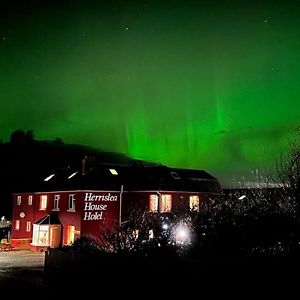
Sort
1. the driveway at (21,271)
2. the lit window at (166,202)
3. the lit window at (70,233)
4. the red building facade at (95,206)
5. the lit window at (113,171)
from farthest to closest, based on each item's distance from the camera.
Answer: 1. the lit window at (113,171)
2. the lit window at (166,202)
3. the lit window at (70,233)
4. the red building facade at (95,206)
5. the driveway at (21,271)

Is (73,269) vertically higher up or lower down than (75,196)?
lower down

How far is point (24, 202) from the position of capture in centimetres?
4866

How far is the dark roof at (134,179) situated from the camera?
42.5m

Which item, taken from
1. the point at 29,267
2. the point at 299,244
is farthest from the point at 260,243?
the point at 29,267

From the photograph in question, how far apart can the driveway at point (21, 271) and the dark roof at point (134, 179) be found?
746 centimetres

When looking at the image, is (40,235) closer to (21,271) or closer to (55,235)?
→ (55,235)

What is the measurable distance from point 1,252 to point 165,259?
92.8 feet

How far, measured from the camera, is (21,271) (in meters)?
28.4

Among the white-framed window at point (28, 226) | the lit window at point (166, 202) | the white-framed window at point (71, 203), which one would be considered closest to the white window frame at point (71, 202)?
the white-framed window at point (71, 203)

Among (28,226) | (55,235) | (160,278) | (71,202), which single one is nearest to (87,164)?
(71,202)

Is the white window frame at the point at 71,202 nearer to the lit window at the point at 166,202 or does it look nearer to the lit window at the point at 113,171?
the lit window at the point at 113,171

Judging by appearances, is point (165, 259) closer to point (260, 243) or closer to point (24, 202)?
point (260, 243)

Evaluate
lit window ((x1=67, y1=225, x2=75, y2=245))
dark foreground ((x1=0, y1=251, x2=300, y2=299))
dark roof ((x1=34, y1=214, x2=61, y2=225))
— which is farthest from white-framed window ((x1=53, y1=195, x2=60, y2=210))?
dark foreground ((x1=0, y1=251, x2=300, y2=299))

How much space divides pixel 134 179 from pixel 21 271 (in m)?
19.1
